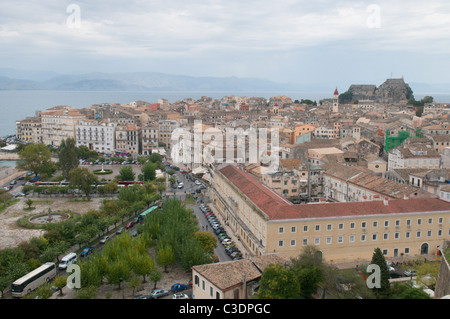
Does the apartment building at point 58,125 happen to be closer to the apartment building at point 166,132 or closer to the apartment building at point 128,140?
the apartment building at point 128,140

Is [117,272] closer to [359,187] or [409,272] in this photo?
[409,272]

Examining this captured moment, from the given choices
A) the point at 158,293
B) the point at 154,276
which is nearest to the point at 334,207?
the point at 154,276

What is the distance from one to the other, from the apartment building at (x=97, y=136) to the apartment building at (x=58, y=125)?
6.56 feet

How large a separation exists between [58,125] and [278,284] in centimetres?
5276

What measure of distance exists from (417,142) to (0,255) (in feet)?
110

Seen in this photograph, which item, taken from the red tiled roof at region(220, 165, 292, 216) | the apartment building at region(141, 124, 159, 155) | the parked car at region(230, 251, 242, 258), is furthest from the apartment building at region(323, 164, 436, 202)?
the apartment building at region(141, 124, 159, 155)

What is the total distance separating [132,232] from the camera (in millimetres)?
24031

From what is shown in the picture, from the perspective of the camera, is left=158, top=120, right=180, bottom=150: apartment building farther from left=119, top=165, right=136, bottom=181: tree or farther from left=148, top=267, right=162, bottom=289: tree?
left=148, top=267, right=162, bottom=289: tree

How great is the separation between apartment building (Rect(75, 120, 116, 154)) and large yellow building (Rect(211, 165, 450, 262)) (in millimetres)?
36699

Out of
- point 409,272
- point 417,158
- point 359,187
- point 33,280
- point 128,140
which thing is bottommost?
point 409,272

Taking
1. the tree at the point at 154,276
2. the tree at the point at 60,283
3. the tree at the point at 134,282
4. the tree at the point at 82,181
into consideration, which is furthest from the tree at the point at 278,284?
the tree at the point at 82,181

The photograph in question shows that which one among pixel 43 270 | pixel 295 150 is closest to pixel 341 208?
pixel 43 270

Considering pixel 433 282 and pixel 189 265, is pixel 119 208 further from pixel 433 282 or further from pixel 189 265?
pixel 433 282

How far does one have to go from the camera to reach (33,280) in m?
17.0
